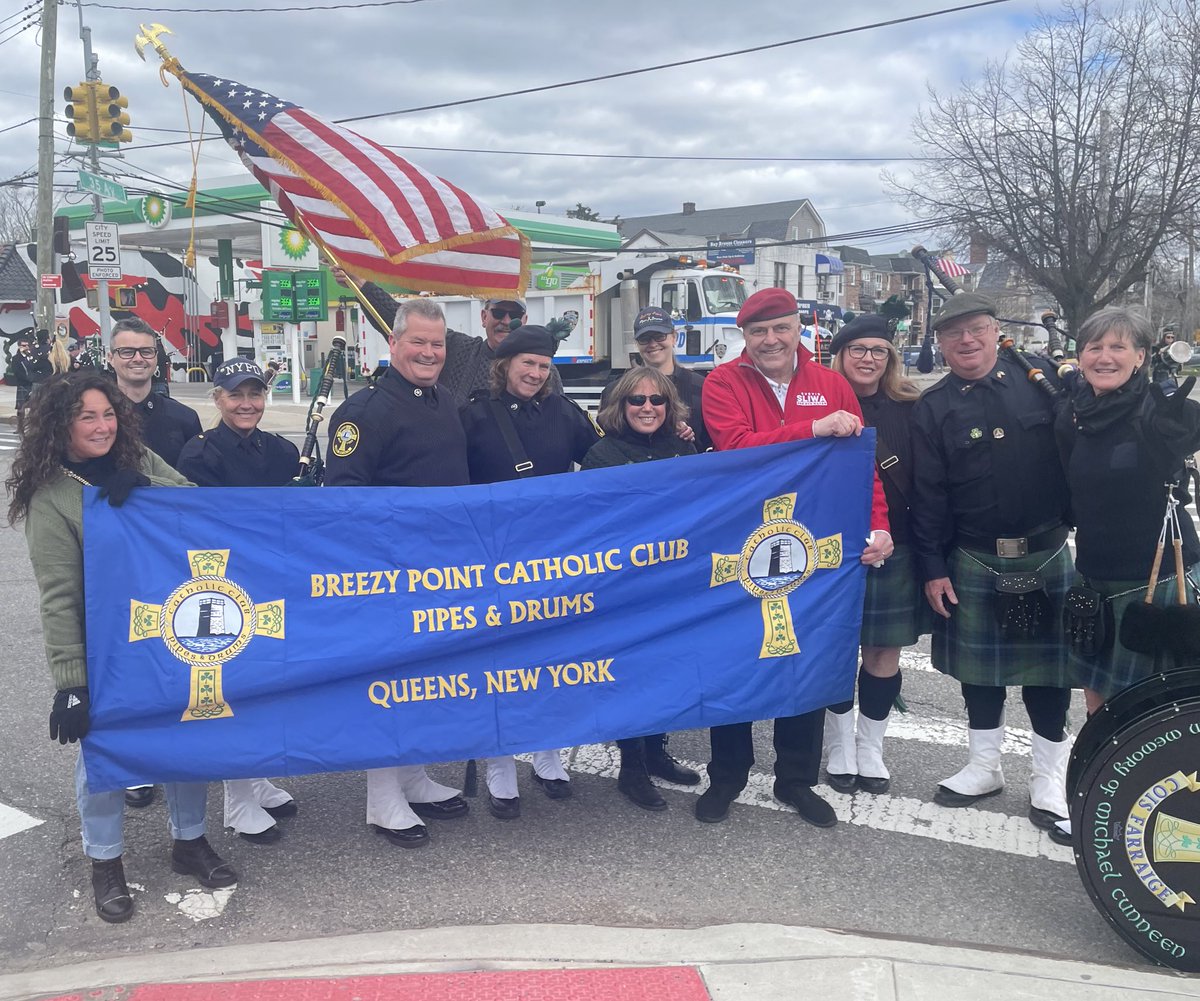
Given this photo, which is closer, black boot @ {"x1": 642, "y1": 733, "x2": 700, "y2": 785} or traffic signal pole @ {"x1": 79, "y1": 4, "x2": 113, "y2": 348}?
black boot @ {"x1": 642, "y1": 733, "x2": 700, "y2": 785}

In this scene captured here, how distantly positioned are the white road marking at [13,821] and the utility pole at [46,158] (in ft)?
62.8

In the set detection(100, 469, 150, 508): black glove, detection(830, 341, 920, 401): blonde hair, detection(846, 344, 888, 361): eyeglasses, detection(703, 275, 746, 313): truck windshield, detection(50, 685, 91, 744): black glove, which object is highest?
detection(703, 275, 746, 313): truck windshield

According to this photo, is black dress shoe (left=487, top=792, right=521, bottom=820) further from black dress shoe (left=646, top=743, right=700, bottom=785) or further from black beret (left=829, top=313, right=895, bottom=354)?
black beret (left=829, top=313, right=895, bottom=354)

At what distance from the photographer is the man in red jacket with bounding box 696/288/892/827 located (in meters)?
4.03

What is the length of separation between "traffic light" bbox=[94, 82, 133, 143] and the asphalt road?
15.1 m

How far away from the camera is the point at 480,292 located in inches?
222

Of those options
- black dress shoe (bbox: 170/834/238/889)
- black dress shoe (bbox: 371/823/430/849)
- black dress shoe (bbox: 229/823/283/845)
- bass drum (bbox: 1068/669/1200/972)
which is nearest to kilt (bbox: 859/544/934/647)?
bass drum (bbox: 1068/669/1200/972)

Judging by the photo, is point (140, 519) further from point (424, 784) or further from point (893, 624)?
point (893, 624)

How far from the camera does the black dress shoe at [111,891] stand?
132 inches

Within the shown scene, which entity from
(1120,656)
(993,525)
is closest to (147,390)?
(993,525)

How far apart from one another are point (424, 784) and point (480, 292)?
8.86 ft

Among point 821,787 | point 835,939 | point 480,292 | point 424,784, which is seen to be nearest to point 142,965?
point 424,784

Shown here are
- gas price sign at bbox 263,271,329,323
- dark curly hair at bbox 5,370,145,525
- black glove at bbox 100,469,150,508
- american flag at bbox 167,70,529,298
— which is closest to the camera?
dark curly hair at bbox 5,370,145,525

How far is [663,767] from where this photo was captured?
4.54 m
